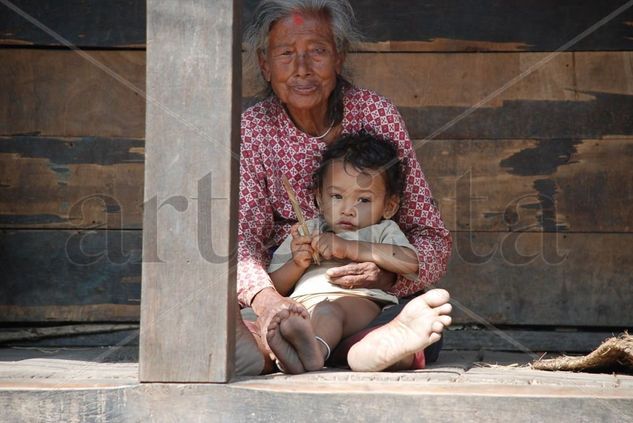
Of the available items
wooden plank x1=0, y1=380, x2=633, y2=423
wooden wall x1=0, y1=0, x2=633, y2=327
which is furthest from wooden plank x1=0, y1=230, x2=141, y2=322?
wooden plank x1=0, y1=380, x2=633, y2=423

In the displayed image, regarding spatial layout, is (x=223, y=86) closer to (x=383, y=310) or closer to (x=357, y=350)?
(x=357, y=350)

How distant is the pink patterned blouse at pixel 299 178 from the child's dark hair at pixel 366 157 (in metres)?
0.09

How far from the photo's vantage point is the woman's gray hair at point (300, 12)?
337 cm

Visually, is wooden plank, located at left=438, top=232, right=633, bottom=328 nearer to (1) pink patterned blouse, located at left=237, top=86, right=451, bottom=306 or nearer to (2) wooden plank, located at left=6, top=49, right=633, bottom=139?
(2) wooden plank, located at left=6, top=49, right=633, bottom=139

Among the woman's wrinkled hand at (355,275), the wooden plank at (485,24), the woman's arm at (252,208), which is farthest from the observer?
the wooden plank at (485,24)

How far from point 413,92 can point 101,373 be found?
182 cm

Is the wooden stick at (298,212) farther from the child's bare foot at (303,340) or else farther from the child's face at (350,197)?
the child's bare foot at (303,340)

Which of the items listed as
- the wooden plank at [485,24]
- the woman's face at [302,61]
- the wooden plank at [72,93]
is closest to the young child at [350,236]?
the woman's face at [302,61]

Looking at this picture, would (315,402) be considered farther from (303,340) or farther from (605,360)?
(605,360)

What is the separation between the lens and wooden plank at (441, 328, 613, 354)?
12.8ft

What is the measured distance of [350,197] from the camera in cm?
317

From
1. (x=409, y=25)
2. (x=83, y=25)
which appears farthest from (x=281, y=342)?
(x=83, y=25)

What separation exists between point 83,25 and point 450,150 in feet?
4.85

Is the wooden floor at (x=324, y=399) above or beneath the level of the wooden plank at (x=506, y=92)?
beneath
